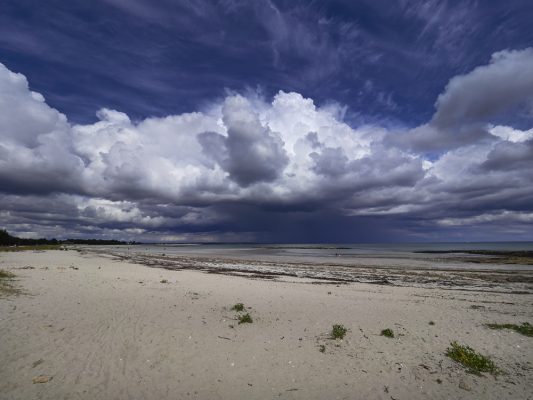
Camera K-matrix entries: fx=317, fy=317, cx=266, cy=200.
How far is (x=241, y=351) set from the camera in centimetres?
1002

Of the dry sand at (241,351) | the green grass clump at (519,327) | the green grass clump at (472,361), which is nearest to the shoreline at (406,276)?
the dry sand at (241,351)

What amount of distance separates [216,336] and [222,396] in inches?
151

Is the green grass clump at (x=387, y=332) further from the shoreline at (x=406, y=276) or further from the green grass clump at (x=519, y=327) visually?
the shoreline at (x=406, y=276)

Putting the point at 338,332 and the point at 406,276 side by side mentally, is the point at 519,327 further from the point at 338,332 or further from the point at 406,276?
the point at 406,276

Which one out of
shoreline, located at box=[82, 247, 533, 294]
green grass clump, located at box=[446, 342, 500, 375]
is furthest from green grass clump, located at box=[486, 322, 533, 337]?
shoreline, located at box=[82, 247, 533, 294]

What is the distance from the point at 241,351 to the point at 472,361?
22.0 feet

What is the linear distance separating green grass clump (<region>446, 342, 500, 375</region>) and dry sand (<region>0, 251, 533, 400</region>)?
0.80ft

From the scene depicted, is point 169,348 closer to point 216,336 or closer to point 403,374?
point 216,336

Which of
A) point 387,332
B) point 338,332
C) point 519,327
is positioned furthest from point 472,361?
point 519,327

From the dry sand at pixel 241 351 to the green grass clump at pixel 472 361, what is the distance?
0.24 metres

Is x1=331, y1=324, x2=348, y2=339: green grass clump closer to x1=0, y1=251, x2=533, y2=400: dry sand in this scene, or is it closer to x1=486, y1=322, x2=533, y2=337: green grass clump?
x1=0, y1=251, x2=533, y2=400: dry sand

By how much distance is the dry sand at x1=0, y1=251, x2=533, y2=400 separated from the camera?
25.3 feet

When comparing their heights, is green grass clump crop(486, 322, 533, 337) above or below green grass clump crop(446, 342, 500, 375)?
above

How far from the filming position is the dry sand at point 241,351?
7.73 metres
